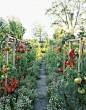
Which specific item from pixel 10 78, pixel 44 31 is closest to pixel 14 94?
pixel 10 78

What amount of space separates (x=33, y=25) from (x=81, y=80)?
114 feet

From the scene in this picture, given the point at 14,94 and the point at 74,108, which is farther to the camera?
the point at 14,94

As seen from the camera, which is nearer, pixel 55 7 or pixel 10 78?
pixel 10 78

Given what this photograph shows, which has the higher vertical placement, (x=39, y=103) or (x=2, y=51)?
(x=2, y=51)

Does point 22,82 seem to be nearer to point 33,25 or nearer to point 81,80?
point 81,80

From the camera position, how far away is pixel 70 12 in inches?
652

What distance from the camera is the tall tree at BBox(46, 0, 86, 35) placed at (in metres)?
16.2

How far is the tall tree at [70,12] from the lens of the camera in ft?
53.2

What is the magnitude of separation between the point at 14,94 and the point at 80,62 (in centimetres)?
182

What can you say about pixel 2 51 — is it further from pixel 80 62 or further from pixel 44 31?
pixel 44 31

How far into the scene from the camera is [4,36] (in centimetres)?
282

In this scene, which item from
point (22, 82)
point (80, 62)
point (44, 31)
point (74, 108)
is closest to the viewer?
point (74, 108)

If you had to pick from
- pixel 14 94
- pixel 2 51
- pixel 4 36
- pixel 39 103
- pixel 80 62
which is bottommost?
pixel 39 103

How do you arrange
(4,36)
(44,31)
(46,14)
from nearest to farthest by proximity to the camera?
(4,36), (46,14), (44,31)
